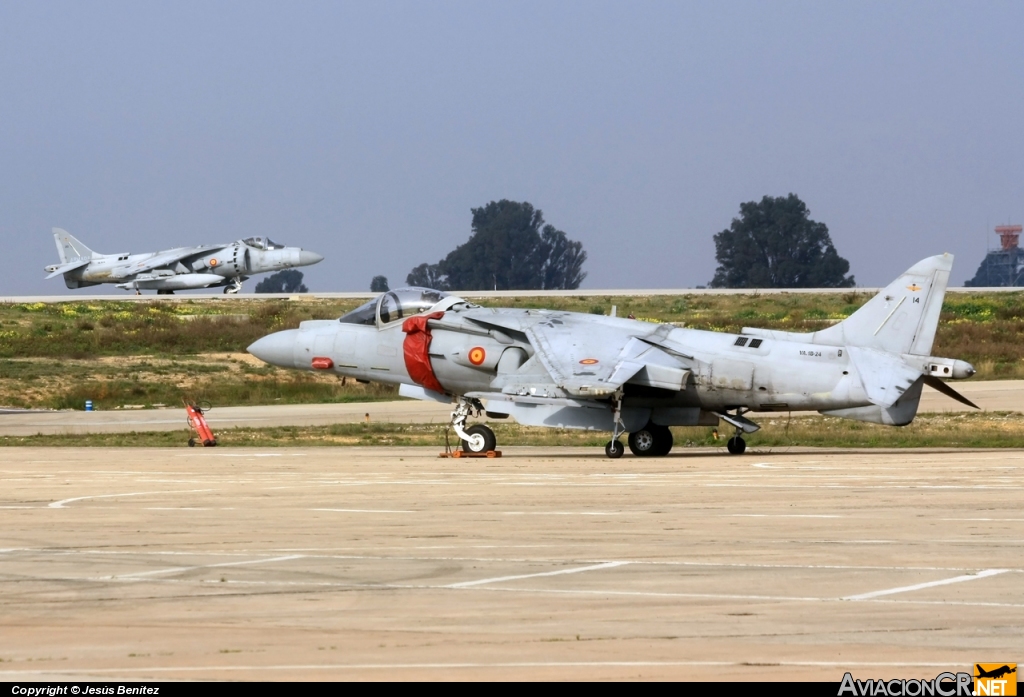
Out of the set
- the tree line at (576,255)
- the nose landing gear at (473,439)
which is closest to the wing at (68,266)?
the tree line at (576,255)

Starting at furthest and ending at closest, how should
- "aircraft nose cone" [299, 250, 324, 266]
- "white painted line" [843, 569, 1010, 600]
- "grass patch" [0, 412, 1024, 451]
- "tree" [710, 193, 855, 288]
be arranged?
"tree" [710, 193, 855, 288]
"aircraft nose cone" [299, 250, 324, 266]
"grass patch" [0, 412, 1024, 451]
"white painted line" [843, 569, 1010, 600]

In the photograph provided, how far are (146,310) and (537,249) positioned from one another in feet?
283

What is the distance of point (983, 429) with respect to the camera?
2947 centimetres

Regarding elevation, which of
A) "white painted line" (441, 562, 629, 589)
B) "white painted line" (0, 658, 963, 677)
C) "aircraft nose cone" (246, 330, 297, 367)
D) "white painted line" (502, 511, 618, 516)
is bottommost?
"white painted line" (502, 511, 618, 516)

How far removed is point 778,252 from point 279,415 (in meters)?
108

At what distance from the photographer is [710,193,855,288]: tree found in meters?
137

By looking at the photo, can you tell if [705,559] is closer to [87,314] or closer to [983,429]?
[983,429]

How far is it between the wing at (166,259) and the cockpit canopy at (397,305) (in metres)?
56.6

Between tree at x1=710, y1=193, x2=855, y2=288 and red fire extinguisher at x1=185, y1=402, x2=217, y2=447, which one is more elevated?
tree at x1=710, y1=193, x2=855, y2=288

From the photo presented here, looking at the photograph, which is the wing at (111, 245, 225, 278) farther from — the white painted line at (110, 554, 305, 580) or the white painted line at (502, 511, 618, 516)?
the white painted line at (110, 554, 305, 580)

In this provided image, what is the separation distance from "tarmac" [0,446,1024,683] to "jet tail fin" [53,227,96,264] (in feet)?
237

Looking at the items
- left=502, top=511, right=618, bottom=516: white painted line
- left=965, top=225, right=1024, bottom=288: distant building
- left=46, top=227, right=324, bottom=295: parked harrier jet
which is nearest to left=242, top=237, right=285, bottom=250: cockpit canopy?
left=46, top=227, right=324, bottom=295: parked harrier jet

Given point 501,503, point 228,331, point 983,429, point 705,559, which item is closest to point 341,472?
point 501,503

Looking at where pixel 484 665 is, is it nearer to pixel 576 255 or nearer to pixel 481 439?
pixel 481 439
